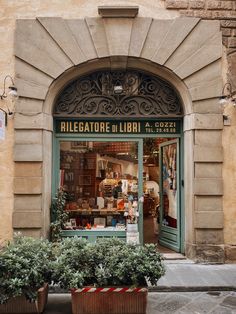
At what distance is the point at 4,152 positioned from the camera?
9250mm

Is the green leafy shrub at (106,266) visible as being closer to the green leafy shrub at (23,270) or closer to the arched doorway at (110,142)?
the green leafy shrub at (23,270)

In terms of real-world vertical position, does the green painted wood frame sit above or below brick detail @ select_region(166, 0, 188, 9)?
below

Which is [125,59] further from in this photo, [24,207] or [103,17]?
[24,207]

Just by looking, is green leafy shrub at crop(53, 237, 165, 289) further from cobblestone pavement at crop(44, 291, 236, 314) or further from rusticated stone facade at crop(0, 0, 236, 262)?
rusticated stone facade at crop(0, 0, 236, 262)

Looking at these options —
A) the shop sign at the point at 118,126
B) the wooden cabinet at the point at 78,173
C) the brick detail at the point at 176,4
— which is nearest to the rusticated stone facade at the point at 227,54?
the brick detail at the point at 176,4

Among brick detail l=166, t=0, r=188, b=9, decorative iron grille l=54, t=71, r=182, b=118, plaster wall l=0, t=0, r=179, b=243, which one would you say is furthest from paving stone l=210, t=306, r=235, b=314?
brick detail l=166, t=0, r=188, b=9

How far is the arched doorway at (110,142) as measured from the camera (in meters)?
9.92

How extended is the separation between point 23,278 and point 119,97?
5551 mm

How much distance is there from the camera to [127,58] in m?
9.46

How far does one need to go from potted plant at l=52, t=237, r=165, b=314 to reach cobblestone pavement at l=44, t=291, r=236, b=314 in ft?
1.81

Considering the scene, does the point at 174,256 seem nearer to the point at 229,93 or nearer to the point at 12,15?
the point at 229,93

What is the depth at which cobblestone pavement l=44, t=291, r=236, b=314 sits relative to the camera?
6344mm

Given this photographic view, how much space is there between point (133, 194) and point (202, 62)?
382cm

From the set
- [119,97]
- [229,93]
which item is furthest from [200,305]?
[119,97]
